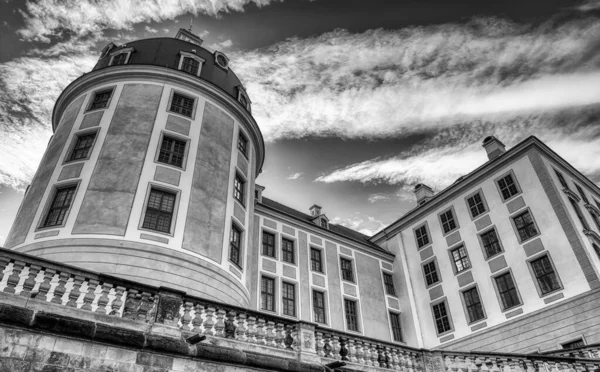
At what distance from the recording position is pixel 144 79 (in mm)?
19234

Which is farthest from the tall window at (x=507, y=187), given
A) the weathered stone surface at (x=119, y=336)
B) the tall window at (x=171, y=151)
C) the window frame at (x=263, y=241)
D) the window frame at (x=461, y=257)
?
the weathered stone surface at (x=119, y=336)

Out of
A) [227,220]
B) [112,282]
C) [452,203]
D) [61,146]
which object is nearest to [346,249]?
[452,203]

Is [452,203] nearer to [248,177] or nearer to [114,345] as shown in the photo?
[248,177]

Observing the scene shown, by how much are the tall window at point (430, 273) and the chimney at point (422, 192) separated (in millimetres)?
6568

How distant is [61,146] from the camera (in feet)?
Result: 56.3

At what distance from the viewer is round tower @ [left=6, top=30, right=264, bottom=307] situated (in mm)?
14141

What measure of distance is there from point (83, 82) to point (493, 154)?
25.8 meters

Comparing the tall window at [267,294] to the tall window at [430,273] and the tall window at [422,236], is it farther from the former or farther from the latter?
the tall window at [422,236]

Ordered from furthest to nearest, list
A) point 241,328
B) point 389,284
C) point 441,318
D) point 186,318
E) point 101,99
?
point 389,284
point 441,318
point 101,99
point 241,328
point 186,318

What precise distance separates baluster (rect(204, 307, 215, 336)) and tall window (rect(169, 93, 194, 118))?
10.9 m

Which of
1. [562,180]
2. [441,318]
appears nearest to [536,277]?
[562,180]

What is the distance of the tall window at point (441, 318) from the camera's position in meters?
26.5

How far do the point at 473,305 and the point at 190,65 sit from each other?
851 inches

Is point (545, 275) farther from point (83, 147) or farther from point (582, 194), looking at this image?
point (83, 147)
